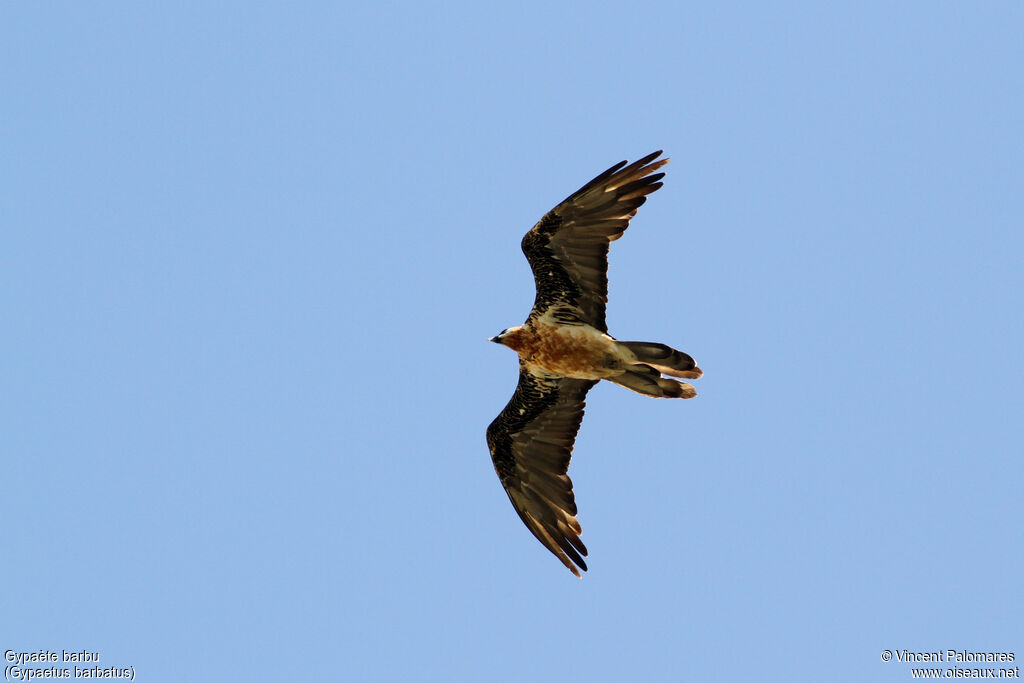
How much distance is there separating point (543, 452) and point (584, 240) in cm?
363

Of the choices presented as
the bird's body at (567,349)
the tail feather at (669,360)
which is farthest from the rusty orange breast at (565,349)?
the tail feather at (669,360)

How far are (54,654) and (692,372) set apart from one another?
11426mm

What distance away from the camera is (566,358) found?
14781mm

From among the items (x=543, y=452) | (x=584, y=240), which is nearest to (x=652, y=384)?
(x=584, y=240)

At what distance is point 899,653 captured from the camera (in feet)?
50.7

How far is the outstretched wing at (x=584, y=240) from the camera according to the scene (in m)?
14.0

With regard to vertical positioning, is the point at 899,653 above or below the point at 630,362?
below

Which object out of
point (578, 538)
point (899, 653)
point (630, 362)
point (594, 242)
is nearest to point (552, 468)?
point (578, 538)

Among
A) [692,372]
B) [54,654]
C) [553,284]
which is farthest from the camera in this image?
[54,654]

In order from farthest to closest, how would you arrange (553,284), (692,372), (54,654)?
(54,654) → (553,284) → (692,372)

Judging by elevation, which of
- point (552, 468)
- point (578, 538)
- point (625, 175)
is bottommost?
point (578, 538)

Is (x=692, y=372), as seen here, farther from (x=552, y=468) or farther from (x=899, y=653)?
(x=899, y=653)

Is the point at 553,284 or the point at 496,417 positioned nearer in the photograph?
the point at 553,284

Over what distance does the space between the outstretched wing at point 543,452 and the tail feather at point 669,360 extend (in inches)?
63.0
